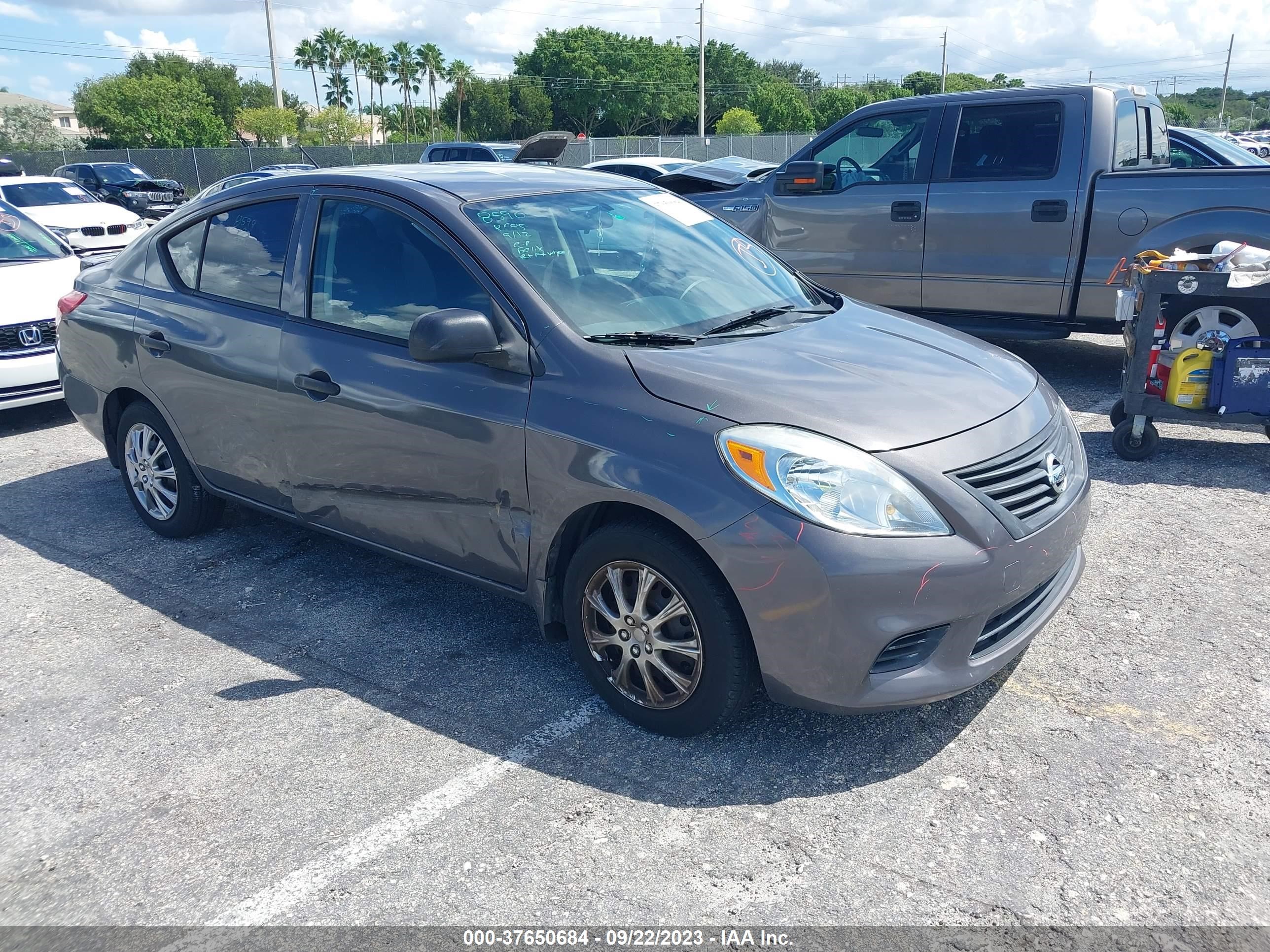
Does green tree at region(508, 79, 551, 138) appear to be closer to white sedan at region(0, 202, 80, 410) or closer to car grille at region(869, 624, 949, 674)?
white sedan at region(0, 202, 80, 410)

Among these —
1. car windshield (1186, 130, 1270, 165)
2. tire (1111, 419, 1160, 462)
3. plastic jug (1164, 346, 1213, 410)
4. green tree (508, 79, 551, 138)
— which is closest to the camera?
plastic jug (1164, 346, 1213, 410)

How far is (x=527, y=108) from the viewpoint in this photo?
96812 millimetres

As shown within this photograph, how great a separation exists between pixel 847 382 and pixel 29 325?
6578mm

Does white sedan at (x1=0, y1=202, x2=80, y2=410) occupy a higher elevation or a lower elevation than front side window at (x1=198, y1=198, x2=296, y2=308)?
lower

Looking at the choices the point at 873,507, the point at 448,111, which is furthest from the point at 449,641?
the point at 448,111

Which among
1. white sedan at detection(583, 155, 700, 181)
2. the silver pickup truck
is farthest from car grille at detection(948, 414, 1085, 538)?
white sedan at detection(583, 155, 700, 181)

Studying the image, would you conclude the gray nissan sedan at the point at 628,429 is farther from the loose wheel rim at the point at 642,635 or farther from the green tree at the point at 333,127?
the green tree at the point at 333,127

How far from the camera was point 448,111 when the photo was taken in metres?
99.0

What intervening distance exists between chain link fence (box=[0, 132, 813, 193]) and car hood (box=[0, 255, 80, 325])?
33305 millimetres

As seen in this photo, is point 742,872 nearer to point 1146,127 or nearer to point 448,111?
point 1146,127

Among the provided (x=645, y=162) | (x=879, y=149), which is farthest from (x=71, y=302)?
(x=645, y=162)

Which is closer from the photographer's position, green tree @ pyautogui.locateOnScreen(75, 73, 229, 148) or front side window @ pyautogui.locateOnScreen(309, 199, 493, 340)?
front side window @ pyautogui.locateOnScreen(309, 199, 493, 340)

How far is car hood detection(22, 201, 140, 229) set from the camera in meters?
14.6

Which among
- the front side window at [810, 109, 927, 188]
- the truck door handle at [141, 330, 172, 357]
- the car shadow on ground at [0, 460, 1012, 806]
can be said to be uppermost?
the front side window at [810, 109, 927, 188]
